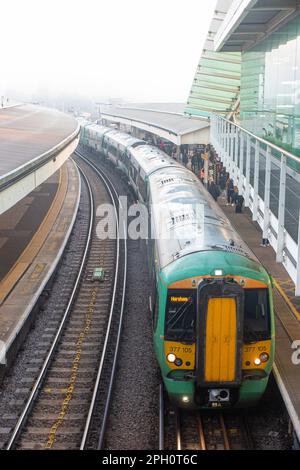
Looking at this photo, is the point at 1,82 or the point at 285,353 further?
the point at 1,82

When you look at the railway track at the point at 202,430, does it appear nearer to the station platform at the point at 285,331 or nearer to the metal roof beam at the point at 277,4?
the station platform at the point at 285,331

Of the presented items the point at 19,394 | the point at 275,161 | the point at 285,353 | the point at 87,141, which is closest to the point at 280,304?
the point at 285,353

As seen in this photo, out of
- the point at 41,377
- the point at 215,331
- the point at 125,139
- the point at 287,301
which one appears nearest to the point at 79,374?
the point at 41,377

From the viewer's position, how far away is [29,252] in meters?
20.0

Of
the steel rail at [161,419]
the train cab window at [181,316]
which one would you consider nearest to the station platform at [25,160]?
the steel rail at [161,419]

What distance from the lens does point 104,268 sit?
18.5m

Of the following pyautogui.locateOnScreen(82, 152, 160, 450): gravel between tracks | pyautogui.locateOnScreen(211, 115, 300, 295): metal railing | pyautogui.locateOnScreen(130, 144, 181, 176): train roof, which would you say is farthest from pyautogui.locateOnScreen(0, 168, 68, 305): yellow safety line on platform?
pyautogui.locateOnScreen(211, 115, 300, 295): metal railing

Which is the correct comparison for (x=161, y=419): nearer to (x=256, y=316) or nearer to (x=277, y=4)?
(x=256, y=316)

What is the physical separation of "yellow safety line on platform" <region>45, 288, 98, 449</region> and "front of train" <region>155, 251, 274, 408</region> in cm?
189

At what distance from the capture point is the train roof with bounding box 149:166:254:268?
980cm

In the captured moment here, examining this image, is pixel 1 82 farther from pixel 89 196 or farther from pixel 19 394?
pixel 19 394

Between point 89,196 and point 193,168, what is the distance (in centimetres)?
894

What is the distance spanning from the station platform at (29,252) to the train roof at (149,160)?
3.52m

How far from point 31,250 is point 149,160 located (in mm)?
5431
